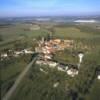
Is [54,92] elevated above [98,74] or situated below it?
above

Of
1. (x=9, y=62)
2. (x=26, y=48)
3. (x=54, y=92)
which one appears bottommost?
(x=26, y=48)

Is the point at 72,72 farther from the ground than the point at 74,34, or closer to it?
farther from the ground

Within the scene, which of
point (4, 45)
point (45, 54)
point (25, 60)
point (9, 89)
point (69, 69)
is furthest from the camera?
point (4, 45)

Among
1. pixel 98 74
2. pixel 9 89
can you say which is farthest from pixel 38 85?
pixel 98 74

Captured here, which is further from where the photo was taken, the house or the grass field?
the grass field

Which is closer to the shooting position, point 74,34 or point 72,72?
point 72,72

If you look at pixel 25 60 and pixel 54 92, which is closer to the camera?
pixel 54 92

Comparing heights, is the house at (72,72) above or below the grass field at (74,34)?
above

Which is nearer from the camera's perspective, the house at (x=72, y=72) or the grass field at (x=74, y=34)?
the house at (x=72, y=72)

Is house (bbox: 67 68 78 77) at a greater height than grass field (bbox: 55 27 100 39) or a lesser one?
greater

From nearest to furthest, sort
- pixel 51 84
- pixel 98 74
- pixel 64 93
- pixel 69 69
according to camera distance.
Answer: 1. pixel 64 93
2. pixel 51 84
3. pixel 98 74
4. pixel 69 69

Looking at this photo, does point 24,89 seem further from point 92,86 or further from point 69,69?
point 69,69
